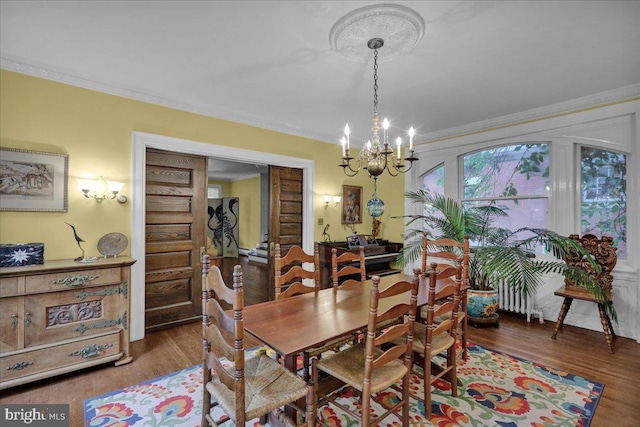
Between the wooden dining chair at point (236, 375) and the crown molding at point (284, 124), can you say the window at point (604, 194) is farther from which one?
the wooden dining chair at point (236, 375)

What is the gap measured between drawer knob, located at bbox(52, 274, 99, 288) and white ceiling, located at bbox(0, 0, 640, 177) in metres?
1.88

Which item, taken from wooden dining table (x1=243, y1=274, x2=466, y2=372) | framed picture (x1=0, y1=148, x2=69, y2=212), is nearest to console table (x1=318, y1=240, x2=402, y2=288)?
wooden dining table (x1=243, y1=274, x2=466, y2=372)

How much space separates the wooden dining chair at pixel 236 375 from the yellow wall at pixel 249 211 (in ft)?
23.3

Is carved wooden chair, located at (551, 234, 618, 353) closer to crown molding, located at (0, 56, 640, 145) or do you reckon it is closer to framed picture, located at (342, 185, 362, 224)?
crown molding, located at (0, 56, 640, 145)

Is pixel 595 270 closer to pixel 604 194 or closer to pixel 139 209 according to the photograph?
pixel 604 194

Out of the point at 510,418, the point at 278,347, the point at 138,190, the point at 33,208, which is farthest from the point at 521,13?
the point at 33,208

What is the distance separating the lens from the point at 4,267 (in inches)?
91.9

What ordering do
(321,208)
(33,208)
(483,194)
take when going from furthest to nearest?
(321,208) → (483,194) → (33,208)

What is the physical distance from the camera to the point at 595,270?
314cm

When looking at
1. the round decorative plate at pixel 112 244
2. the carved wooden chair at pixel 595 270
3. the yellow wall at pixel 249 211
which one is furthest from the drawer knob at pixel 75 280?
the yellow wall at pixel 249 211

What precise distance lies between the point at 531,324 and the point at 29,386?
5.18 metres

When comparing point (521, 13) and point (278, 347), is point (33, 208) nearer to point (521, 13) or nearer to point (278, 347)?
point (278, 347)

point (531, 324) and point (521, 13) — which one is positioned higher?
point (521, 13)

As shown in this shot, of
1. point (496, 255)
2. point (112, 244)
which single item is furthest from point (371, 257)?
point (112, 244)
